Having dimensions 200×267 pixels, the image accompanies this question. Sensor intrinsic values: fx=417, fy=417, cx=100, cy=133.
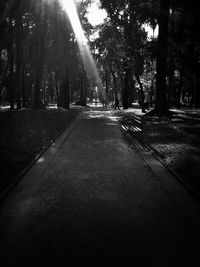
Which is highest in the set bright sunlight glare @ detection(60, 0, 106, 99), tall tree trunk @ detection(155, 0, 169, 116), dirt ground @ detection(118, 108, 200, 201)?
bright sunlight glare @ detection(60, 0, 106, 99)

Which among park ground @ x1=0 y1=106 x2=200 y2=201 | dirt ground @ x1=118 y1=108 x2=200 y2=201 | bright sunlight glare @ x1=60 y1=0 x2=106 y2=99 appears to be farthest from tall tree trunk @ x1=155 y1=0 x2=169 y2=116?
bright sunlight glare @ x1=60 y1=0 x2=106 y2=99

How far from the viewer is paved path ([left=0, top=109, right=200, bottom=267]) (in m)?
4.74

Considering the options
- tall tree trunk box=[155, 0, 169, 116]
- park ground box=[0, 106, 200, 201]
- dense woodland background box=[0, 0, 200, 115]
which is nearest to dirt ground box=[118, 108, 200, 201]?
park ground box=[0, 106, 200, 201]

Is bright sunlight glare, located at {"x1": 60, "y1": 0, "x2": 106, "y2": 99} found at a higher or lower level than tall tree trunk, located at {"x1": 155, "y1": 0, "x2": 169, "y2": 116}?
higher

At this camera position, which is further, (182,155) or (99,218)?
(182,155)

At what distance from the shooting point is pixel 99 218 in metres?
6.16

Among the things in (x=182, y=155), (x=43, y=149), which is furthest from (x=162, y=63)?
(x=182, y=155)

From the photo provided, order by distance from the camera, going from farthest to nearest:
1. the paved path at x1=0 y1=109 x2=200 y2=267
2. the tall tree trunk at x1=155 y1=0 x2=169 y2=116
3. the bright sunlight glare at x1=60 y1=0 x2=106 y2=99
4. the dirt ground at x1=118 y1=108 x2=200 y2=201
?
1. the bright sunlight glare at x1=60 y1=0 x2=106 y2=99
2. the tall tree trunk at x1=155 y1=0 x2=169 y2=116
3. the dirt ground at x1=118 y1=108 x2=200 y2=201
4. the paved path at x1=0 y1=109 x2=200 y2=267

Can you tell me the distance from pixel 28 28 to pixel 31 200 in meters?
39.4

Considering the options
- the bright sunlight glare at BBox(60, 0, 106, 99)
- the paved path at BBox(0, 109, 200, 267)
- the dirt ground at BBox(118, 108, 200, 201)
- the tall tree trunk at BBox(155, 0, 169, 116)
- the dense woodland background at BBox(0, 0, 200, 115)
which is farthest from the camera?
the bright sunlight glare at BBox(60, 0, 106, 99)

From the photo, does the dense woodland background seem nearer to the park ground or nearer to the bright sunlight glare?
the bright sunlight glare

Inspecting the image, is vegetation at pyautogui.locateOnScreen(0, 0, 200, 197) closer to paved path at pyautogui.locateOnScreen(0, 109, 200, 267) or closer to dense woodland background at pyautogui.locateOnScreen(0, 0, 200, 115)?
dense woodland background at pyautogui.locateOnScreen(0, 0, 200, 115)

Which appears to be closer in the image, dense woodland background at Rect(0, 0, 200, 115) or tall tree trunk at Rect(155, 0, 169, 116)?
tall tree trunk at Rect(155, 0, 169, 116)

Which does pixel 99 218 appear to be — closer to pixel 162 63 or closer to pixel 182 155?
pixel 182 155
